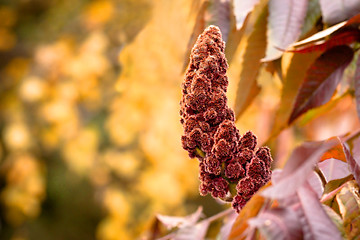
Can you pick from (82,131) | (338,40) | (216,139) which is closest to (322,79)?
(338,40)

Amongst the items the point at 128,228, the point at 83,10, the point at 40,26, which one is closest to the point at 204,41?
the point at 128,228

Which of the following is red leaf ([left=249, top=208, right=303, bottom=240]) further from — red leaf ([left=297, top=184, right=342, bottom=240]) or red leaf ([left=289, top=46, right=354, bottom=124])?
red leaf ([left=289, top=46, right=354, bottom=124])

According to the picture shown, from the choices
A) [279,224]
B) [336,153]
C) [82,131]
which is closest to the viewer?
[279,224]

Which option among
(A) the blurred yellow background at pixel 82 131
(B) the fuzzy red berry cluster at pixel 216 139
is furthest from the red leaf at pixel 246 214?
(A) the blurred yellow background at pixel 82 131

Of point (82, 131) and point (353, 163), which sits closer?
point (353, 163)

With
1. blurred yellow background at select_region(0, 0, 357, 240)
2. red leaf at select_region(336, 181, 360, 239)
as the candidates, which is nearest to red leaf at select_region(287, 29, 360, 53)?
red leaf at select_region(336, 181, 360, 239)

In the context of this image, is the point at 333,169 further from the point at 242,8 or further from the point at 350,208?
the point at 242,8

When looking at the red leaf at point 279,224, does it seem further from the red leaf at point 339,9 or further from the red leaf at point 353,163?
the red leaf at point 339,9

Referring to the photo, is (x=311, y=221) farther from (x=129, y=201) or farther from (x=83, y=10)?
(x=83, y=10)
